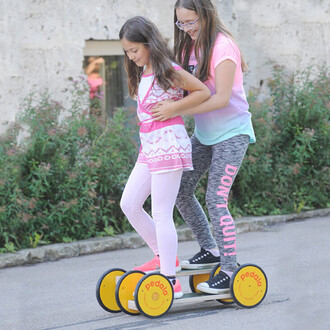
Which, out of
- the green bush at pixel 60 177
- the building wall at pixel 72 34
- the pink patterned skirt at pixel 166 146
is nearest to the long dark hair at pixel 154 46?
the pink patterned skirt at pixel 166 146

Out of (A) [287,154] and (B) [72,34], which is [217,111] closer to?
(A) [287,154]

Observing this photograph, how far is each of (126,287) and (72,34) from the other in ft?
15.5

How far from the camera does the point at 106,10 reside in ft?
28.2

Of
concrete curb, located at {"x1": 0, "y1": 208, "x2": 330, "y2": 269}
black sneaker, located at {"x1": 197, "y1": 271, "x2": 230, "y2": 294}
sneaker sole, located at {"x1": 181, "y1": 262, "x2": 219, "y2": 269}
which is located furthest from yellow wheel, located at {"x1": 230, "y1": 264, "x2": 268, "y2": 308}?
concrete curb, located at {"x1": 0, "y1": 208, "x2": 330, "y2": 269}

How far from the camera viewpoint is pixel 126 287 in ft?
14.0

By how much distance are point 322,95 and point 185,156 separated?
478cm

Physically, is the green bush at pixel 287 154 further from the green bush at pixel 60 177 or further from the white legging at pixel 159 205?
the white legging at pixel 159 205

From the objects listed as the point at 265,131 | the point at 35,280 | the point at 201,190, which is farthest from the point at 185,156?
the point at 265,131

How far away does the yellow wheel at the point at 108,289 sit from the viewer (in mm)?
4387

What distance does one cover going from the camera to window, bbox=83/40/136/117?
8742mm

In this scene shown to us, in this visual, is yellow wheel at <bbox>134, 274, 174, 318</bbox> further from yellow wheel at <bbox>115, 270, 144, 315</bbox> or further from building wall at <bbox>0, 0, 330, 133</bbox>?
building wall at <bbox>0, 0, 330, 133</bbox>

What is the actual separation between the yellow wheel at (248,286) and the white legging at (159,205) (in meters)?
0.38

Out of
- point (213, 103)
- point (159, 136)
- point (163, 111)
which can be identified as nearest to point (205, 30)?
point (213, 103)

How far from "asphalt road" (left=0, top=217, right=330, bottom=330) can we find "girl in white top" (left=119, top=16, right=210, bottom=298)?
35 cm
